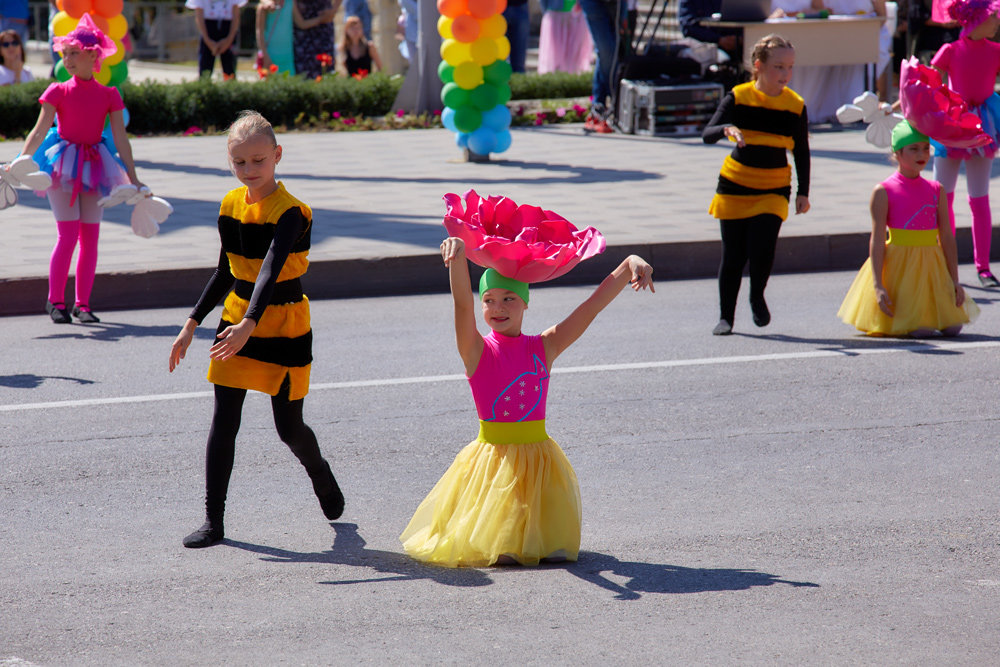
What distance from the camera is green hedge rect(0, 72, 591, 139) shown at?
16.5 metres

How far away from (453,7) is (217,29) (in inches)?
303

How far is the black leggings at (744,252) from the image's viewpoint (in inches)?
309

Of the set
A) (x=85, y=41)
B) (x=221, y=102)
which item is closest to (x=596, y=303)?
(x=85, y=41)

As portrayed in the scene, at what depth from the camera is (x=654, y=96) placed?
52.8 ft

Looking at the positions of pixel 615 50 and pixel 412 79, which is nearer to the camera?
pixel 615 50

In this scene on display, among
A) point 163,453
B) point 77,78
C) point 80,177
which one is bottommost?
point 163,453

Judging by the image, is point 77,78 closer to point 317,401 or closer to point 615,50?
point 317,401

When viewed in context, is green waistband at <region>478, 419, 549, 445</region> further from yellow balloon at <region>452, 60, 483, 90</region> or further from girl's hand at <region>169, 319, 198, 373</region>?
yellow balloon at <region>452, 60, 483, 90</region>

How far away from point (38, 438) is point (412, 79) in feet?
42.2

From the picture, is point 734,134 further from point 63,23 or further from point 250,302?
point 63,23

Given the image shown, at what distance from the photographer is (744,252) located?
26.2ft

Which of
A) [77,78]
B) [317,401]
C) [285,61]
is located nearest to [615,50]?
[285,61]

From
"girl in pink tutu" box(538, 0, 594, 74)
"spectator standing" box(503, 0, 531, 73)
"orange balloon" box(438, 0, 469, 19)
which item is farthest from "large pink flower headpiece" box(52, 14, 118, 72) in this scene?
"girl in pink tutu" box(538, 0, 594, 74)

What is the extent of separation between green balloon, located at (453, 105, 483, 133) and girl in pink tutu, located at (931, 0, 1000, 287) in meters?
6.13
